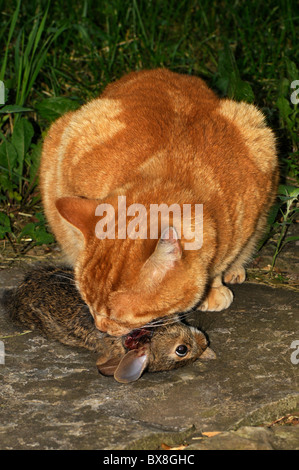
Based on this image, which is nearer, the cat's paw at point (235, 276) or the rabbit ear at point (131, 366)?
the rabbit ear at point (131, 366)

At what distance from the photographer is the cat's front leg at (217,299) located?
12.6 feet

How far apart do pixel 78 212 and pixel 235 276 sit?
1.49 m

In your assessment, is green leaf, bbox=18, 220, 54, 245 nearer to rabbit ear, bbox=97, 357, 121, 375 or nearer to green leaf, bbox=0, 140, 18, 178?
green leaf, bbox=0, 140, 18, 178

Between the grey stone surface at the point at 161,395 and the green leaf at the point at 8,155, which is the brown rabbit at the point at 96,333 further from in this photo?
the green leaf at the point at 8,155

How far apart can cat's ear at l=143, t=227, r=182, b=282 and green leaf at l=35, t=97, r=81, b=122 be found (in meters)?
2.59

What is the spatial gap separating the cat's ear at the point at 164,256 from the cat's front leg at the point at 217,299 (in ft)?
2.95

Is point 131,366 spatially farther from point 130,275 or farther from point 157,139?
point 157,139

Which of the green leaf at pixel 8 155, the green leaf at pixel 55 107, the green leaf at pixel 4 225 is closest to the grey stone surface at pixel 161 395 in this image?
the green leaf at pixel 4 225

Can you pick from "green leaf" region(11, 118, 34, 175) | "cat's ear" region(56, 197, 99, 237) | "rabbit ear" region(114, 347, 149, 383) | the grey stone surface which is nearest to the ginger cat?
"cat's ear" region(56, 197, 99, 237)

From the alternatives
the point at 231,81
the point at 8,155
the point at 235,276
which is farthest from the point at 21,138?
the point at 235,276

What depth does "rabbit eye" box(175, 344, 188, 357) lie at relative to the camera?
3393mm

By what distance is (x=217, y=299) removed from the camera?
3.86m

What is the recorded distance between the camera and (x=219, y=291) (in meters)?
3.88
